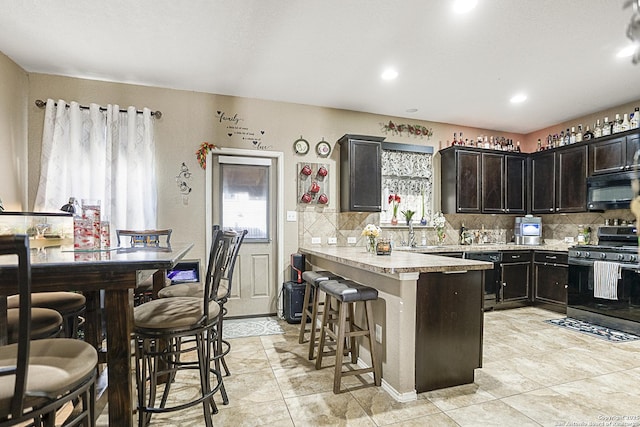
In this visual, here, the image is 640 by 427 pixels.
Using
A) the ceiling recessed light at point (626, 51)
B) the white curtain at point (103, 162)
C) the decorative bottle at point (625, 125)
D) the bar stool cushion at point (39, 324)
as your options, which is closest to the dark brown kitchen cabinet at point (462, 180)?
the decorative bottle at point (625, 125)

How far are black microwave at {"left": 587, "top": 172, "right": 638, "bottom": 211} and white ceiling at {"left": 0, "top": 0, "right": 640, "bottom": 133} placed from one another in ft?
3.28

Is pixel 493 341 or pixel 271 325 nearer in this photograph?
pixel 493 341

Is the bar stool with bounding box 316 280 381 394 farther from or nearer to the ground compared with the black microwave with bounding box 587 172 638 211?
nearer to the ground

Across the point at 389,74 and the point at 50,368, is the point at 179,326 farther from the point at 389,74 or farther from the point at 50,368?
the point at 389,74

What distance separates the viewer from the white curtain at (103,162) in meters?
3.39

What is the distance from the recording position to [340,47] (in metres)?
2.96

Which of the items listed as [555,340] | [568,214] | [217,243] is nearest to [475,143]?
[568,214]

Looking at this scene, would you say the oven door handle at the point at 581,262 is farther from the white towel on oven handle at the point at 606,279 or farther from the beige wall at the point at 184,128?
the beige wall at the point at 184,128

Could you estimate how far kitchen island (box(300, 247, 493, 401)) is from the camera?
7.30ft

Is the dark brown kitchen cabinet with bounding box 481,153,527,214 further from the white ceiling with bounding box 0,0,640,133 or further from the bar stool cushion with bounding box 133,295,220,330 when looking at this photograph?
the bar stool cushion with bounding box 133,295,220,330

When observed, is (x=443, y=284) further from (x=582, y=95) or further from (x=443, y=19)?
(x=582, y=95)

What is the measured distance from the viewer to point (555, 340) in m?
3.42

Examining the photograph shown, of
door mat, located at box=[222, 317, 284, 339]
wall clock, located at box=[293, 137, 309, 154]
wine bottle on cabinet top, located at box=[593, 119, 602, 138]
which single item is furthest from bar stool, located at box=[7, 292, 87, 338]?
wine bottle on cabinet top, located at box=[593, 119, 602, 138]

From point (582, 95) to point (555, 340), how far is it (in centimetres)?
294
